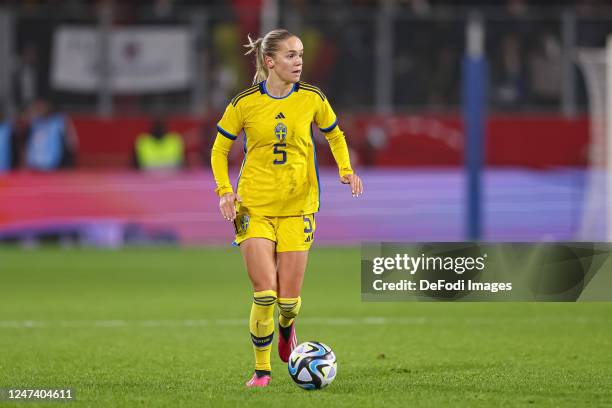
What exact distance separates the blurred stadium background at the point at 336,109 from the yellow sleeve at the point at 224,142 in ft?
37.1

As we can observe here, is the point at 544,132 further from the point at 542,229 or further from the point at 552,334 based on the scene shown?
the point at 552,334

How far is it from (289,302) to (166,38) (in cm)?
1315

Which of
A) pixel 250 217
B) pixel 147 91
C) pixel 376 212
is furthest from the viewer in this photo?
pixel 147 91

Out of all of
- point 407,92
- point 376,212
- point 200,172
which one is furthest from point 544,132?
point 200,172

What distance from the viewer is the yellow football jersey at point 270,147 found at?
25.3 ft

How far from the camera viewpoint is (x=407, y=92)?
68.4ft

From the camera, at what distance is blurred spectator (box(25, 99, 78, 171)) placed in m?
20.2

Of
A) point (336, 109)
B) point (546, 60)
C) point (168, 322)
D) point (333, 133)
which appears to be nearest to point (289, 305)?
point (333, 133)

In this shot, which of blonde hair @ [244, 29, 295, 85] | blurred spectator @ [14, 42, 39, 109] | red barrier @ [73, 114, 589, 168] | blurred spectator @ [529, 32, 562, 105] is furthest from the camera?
red barrier @ [73, 114, 589, 168]

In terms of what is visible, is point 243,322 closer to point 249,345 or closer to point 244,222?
point 249,345

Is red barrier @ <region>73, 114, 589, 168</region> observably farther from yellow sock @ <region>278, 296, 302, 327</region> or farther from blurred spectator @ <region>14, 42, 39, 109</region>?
yellow sock @ <region>278, 296, 302, 327</region>

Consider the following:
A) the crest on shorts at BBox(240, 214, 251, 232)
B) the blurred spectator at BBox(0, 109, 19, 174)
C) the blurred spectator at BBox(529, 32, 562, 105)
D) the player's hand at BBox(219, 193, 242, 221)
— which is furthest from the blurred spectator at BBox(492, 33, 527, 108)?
the player's hand at BBox(219, 193, 242, 221)

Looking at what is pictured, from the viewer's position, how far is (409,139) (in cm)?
2134

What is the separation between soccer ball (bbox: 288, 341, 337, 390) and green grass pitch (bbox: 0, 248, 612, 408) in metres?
0.10
